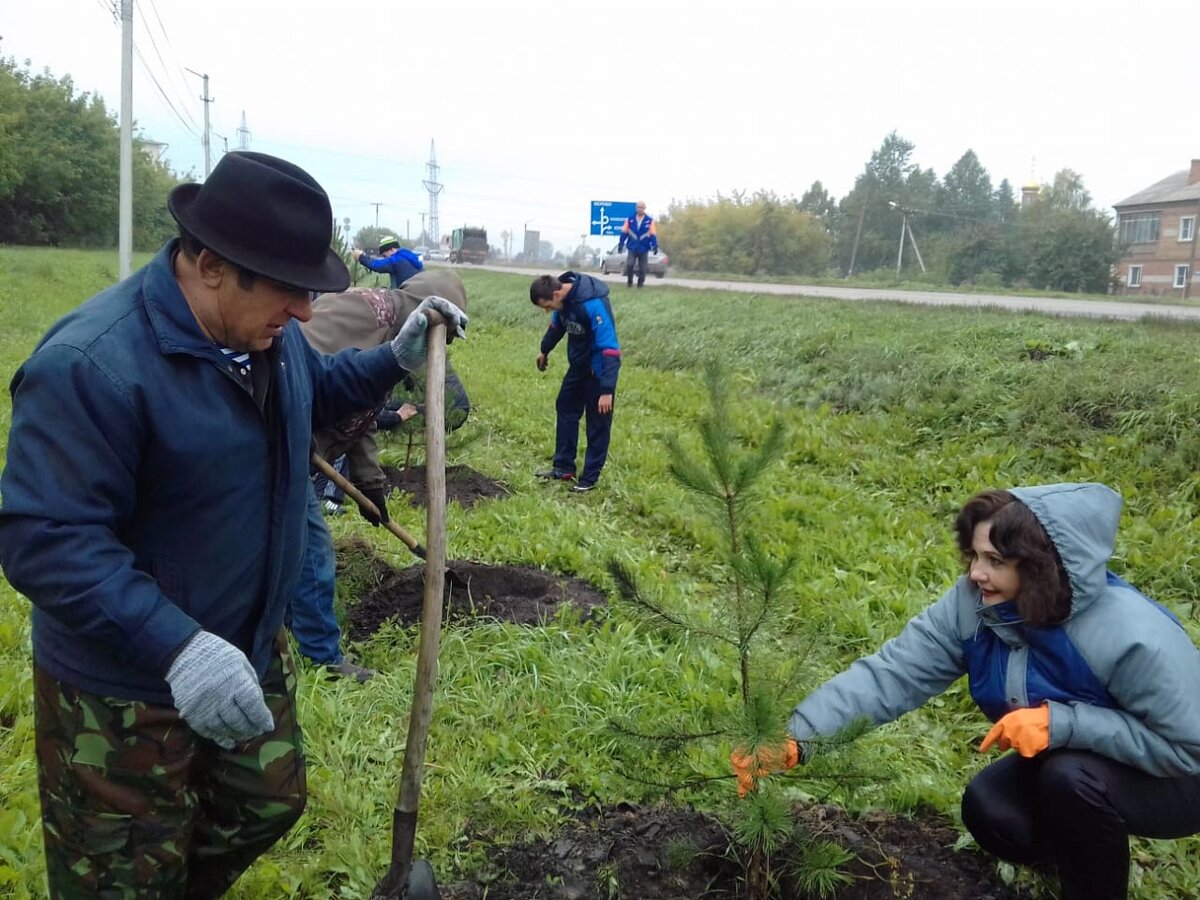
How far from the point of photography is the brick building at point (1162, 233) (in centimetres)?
4291

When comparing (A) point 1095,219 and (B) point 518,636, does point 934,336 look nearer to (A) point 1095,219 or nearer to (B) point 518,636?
(B) point 518,636

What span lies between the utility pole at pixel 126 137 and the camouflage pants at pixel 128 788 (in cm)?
1446

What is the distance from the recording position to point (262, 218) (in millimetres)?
1703

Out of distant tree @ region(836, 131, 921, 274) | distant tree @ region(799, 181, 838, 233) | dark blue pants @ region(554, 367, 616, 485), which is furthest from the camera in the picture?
distant tree @ region(799, 181, 838, 233)

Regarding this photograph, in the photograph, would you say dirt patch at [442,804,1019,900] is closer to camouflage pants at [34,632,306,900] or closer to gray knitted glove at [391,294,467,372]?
camouflage pants at [34,632,306,900]

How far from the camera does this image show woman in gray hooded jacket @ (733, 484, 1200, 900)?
87.7 inches

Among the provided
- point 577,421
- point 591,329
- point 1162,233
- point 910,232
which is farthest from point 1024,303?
point 1162,233

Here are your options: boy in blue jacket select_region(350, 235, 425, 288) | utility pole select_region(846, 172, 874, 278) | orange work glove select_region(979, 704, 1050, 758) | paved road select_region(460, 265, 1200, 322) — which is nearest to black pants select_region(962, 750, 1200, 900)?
orange work glove select_region(979, 704, 1050, 758)

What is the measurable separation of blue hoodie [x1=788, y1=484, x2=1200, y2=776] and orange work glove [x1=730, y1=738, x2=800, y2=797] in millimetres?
98

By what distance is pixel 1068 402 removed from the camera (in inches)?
274

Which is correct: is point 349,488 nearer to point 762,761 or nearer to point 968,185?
point 762,761

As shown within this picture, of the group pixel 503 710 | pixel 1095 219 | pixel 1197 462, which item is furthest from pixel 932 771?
pixel 1095 219

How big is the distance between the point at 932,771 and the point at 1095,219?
3459 cm

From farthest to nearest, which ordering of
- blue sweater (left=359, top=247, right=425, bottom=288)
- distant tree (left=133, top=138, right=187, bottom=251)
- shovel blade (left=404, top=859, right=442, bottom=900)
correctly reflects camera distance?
distant tree (left=133, top=138, right=187, bottom=251)
blue sweater (left=359, top=247, right=425, bottom=288)
shovel blade (left=404, top=859, right=442, bottom=900)
